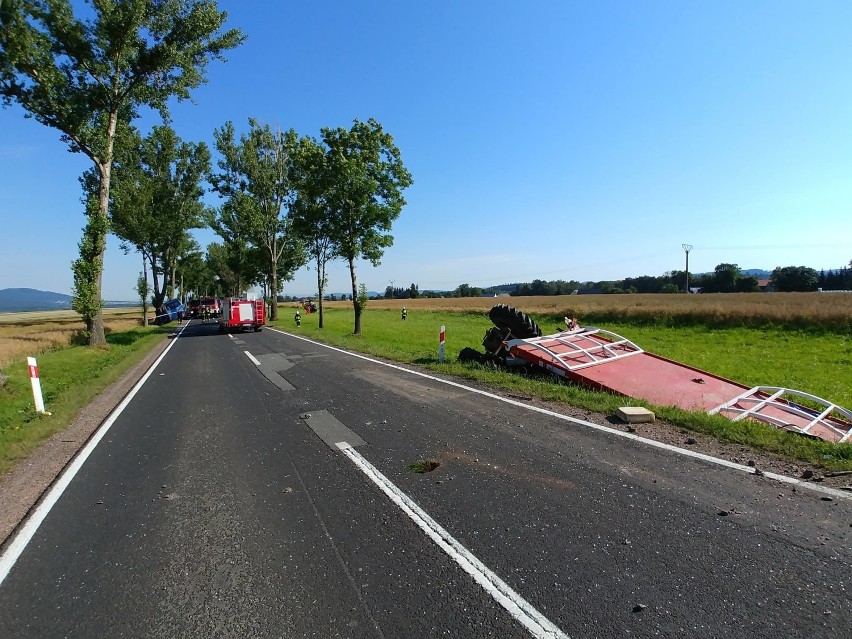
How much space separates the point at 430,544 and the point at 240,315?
84.2ft

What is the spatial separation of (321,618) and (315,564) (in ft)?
1.84

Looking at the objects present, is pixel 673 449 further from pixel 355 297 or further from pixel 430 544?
pixel 355 297

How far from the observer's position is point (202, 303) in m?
47.0

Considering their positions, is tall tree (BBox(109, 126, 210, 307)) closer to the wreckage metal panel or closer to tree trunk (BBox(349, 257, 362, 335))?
tree trunk (BBox(349, 257, 362, 335))

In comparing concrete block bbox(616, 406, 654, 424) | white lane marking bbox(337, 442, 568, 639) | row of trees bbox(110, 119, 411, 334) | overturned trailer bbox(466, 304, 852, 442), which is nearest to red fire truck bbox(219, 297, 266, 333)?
row of trees bbox(110, 119, 411, 334)

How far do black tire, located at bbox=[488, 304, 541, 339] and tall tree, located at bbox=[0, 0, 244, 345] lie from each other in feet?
59.5

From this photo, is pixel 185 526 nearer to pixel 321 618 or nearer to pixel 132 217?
pixel 321 618

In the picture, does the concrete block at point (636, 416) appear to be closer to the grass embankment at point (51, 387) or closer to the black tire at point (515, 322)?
the black tire at point (515, 322)

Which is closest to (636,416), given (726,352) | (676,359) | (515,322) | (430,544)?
(430,544)

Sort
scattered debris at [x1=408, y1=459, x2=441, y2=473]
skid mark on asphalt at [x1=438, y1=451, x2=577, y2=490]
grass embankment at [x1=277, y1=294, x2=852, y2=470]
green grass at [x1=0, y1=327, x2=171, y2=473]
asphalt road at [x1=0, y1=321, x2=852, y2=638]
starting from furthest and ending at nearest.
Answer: green grass at [x1=0, y1=327, x2=171, y2=473] → grass embankment at [x1=277, y1=294, x2=852, y2=470] → scattered debris at [x1=408, y1=459, x2=441, y2=473] → skid mark on asphalt at [x1=438, y1=451, x2=577, y2=490] → asphalt road at [x1=0, y1=321, x2=852, y2=638]

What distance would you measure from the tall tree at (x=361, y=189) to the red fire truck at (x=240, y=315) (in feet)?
24.4

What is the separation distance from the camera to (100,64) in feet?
60.4

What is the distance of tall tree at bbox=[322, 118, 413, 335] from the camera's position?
2136 centimetres

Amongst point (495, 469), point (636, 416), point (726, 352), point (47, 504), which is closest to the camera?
point (47, 504)
